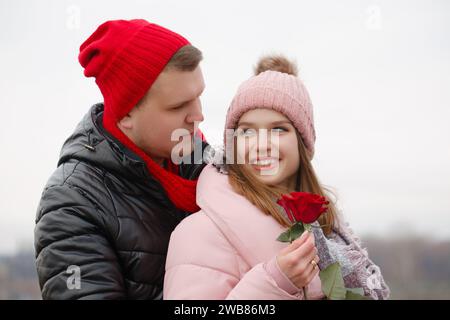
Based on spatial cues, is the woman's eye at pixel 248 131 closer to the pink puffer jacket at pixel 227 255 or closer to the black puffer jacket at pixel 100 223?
the pink puffer jacket at pixel 227 255

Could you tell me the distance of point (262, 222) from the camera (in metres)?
2.12

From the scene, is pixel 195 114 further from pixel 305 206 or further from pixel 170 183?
pixel 305 206

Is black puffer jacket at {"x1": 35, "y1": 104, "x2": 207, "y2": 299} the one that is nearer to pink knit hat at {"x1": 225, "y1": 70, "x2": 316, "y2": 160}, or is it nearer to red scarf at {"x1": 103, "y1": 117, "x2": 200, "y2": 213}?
red scarf at {"x1": 103, "y1": 117, "x2": 200, "y2": 213}

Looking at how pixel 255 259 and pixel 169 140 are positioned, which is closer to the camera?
pixel 255 259

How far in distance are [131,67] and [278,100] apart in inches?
23.2

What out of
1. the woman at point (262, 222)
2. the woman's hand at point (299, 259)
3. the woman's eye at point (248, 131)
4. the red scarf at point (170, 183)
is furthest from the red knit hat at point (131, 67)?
the woman's hand at point (299, 259)

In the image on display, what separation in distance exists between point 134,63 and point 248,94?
464 millimetres

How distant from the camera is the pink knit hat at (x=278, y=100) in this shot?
2.32m

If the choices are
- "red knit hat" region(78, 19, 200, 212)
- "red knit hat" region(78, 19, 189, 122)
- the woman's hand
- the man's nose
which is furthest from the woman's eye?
the woman's hand

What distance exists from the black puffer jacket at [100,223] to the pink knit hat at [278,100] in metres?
0.46

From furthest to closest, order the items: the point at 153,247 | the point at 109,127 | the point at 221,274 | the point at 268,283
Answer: the point at 109,127 < the point at 153,247 < the point at 221,274 < the point at 268,283

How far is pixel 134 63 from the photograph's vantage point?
2270 mm
